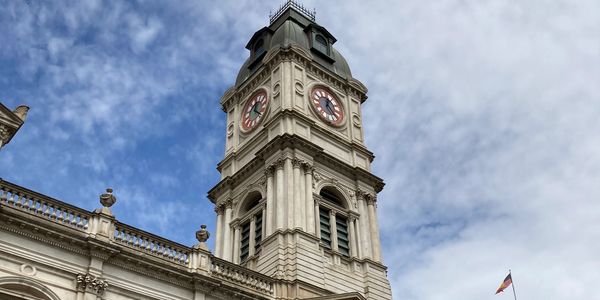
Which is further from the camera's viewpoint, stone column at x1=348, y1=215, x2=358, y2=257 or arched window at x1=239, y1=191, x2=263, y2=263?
arched window at x1=239, y1=191, x2=263, y2=263

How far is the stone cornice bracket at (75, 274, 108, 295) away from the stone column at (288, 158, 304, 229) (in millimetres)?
10724

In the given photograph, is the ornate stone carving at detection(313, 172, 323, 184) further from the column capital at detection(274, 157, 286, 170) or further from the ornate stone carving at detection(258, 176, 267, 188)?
the ornate stone carving at detection(258, 176, 267, 188)

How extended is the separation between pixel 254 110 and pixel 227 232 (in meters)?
8.02

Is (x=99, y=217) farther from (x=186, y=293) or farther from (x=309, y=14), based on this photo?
(x=309, y=14)

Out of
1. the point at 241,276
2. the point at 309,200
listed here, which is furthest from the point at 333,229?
the point at 241,276

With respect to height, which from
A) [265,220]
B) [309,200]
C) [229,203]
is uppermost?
[229,203]

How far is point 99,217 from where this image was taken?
25125 mm

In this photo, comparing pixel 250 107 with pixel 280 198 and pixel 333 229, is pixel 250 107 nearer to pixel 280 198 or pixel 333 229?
pixel 280 198

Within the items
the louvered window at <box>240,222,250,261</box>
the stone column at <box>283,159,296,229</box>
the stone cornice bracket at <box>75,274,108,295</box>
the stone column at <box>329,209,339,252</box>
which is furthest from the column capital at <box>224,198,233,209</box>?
the stone cornice bracket at <box>75,274,108,295</box>

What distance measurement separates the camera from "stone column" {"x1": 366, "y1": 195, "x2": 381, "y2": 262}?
34.6 metres

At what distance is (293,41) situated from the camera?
1629 inches

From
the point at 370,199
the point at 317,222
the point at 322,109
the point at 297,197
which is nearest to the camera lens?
the point at 297,197

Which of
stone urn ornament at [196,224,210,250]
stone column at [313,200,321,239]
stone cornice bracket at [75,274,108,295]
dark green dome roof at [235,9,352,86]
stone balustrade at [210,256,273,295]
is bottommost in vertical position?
stone cornice bracket at [75,274,108,295]

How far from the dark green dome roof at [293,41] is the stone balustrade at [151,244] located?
690 inches
